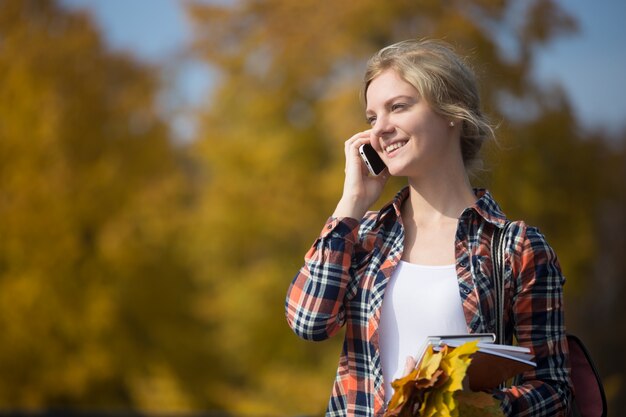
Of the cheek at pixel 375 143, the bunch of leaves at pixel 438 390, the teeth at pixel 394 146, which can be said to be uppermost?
the cheek at pixel 375 143

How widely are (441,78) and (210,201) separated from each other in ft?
33.7

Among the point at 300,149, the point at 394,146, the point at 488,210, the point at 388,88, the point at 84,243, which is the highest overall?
the point at 300,149

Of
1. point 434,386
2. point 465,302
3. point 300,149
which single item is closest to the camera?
point 434,386

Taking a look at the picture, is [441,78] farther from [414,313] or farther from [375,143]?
[414,313]

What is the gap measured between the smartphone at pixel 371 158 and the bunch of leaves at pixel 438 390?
576 mm

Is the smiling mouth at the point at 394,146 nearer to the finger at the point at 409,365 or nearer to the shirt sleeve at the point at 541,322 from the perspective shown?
the shirt sleeve at the point at 541,322

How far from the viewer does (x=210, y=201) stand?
12.3 metres

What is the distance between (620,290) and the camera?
38.6 feet

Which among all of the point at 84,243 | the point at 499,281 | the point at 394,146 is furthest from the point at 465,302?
the point at 84,243

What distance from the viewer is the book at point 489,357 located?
1.88 meters

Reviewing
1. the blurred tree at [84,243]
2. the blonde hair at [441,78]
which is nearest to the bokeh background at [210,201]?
the blurred tree at [84,243]

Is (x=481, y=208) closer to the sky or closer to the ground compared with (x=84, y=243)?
closer to the ground

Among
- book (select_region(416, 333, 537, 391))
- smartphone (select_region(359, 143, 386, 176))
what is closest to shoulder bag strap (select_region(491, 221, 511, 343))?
book (select_region(416, 333, 537, 391))

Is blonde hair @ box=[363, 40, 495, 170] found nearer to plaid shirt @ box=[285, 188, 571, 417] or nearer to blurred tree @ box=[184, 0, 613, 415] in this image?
plaid shirt @ box=[285, 188, 571, 417]
